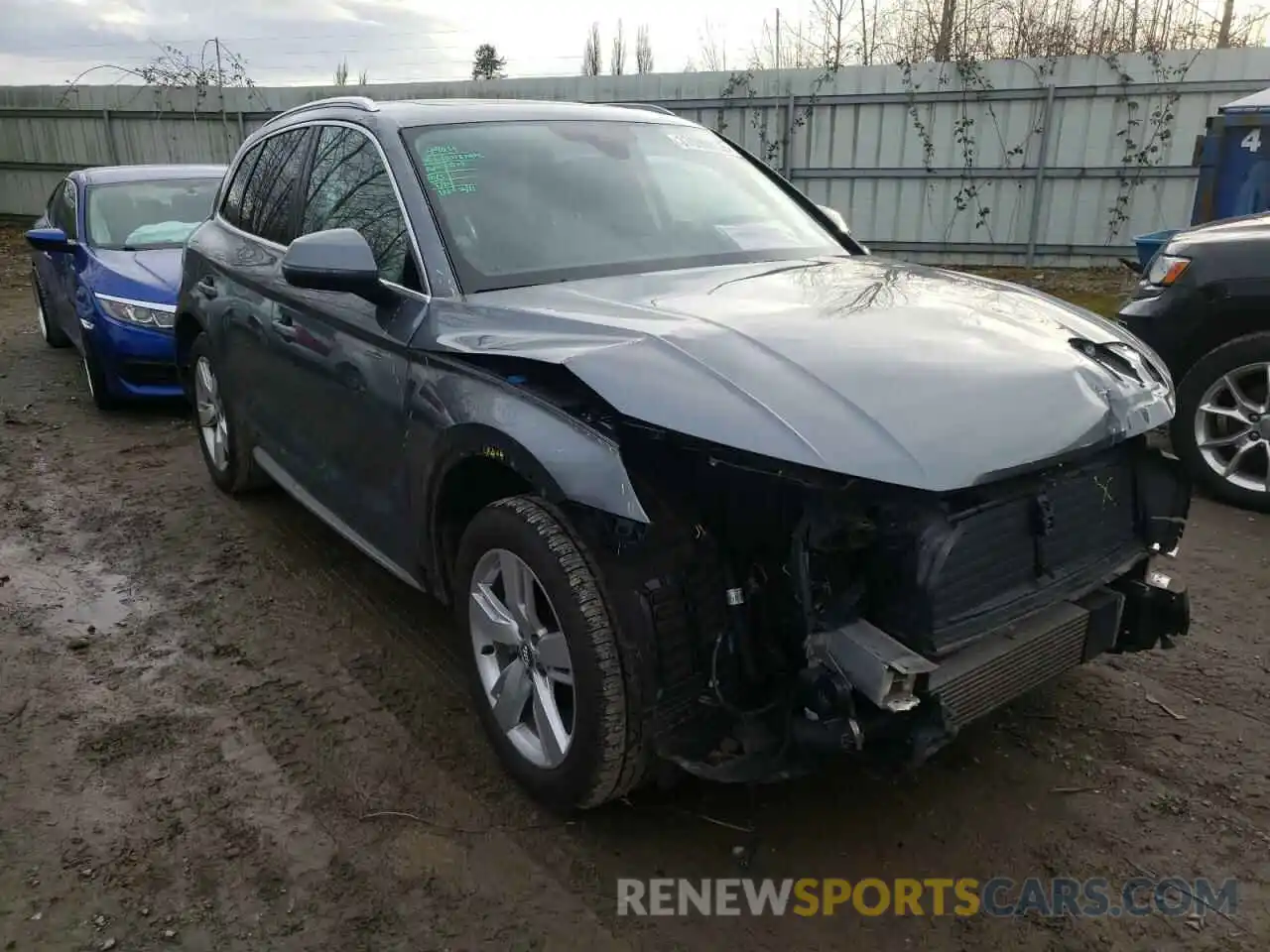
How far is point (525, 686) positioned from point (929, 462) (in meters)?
1.28

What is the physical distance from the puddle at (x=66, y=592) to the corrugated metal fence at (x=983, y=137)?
22.8ft

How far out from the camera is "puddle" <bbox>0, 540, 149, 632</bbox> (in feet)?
12.8

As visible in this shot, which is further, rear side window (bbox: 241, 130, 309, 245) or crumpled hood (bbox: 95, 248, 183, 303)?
crumpled hood (bbox: 95, 248, 183, 303)

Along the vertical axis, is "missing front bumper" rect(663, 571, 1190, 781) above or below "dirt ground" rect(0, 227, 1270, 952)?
above

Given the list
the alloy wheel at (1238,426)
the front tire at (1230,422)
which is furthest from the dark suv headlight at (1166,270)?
the alloy wheel at (1238,426)

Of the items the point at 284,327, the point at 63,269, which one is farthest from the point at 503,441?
the point at 63,269

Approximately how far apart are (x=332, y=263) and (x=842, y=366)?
60.1 inches

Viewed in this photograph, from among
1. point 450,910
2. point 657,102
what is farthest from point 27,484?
point 657,102

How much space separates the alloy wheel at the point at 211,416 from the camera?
4906mm

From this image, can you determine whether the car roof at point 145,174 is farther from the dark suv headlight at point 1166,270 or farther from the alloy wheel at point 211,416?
the dark suv headlight at point 1166,270

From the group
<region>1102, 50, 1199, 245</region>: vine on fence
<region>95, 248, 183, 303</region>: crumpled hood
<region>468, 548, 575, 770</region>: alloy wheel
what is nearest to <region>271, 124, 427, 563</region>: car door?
<region>468, 548, 575, 770</region>: alloy wheel

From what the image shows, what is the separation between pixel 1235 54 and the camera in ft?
33.8

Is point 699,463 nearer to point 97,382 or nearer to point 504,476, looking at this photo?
point 504,476

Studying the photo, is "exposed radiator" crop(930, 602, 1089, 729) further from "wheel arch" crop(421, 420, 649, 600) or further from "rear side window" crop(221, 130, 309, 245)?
"rear side window" crop(221, 130, 309, 245)
